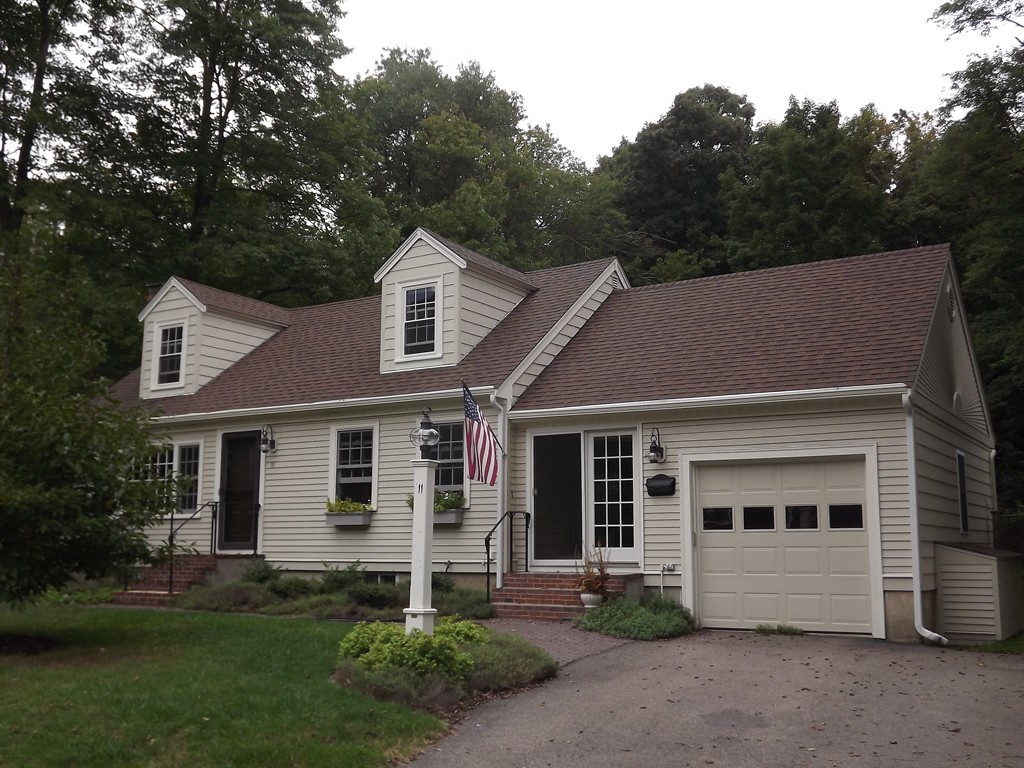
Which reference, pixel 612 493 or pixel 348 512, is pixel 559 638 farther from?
pixel 348 512

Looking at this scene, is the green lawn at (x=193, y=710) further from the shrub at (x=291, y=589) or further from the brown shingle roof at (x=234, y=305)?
the brown shingle roof at (x=234, y=305)

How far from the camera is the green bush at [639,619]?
11641 millimetres

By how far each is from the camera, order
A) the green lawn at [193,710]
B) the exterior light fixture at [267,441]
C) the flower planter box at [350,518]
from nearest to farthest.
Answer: the green lawn at [193,710] → the flower planter box at [350,518] → the exterior light fixture at [267,441]

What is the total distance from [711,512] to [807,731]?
5855 mm

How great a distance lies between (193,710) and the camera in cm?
705

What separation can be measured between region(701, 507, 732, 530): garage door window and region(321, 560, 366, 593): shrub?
4.99m

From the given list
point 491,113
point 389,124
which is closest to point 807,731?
point 389,124

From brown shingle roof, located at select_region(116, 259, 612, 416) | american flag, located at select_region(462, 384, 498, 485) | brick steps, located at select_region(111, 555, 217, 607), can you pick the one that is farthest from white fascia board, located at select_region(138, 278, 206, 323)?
american flag, located at select_region(462, 384, 498, 485)

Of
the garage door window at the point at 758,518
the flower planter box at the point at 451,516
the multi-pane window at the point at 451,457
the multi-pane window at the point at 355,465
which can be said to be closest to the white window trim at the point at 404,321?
the multi-pane window at the point at 355,465

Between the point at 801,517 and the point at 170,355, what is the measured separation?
1322 centimetres

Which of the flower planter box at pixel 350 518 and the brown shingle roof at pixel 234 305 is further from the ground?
the brown shingle roof at pixel 234 305

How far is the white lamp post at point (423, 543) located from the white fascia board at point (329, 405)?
5.39 m

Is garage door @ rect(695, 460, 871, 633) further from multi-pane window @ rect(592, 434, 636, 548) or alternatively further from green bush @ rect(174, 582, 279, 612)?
green bush @ rect(174, 582, 279, 612)

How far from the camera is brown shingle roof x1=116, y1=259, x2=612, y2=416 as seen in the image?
15.9 metres
